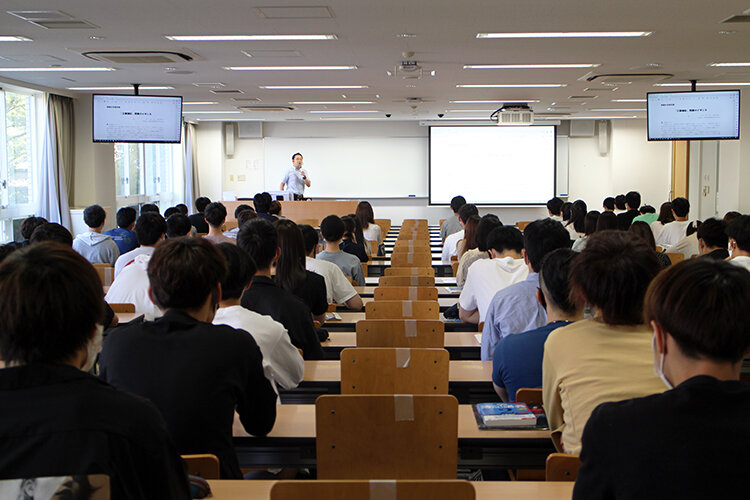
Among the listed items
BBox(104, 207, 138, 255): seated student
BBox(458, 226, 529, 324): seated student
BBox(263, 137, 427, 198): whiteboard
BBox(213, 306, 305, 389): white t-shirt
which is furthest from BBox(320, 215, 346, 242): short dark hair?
BBox(263, 137, 427, 198): whiteboard

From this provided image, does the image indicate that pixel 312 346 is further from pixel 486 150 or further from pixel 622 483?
pixel 486 150

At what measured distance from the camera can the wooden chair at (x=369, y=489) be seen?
1.71 metres

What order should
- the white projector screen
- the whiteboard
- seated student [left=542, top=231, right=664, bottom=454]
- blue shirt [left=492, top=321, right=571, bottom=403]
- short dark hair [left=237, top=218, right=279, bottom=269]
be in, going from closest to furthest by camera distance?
seated student [left=542, top=231, right=664, bottom=454] < blue shirt [left=492, top=321, right=571, bottom=403] < short dark hair [left=237, top=218, right=279, bottom=269] < the white projector screen < the whiteboard

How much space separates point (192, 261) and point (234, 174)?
16.5 meters

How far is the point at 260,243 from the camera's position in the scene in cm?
370

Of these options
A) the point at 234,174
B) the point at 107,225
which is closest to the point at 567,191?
the point at 234,174

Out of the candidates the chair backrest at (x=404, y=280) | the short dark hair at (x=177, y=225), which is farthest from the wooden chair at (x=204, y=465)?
→ the short dark hair at (x=177, y=225)

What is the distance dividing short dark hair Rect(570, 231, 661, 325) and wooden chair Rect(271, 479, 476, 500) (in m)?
0.85

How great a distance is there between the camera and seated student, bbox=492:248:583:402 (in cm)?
272

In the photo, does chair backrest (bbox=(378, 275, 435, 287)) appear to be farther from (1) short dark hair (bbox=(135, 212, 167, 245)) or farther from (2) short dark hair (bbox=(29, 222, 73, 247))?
(2) short dark hair (bbox=(29, 222, 73, 247))

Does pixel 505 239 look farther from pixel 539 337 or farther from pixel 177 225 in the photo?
pixel 177 225

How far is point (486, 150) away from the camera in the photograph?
17453mm

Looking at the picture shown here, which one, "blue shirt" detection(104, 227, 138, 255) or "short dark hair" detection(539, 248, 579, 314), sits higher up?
"short dark hair" detection(539, 248, 579, 314)

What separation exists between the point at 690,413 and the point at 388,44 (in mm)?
6244
